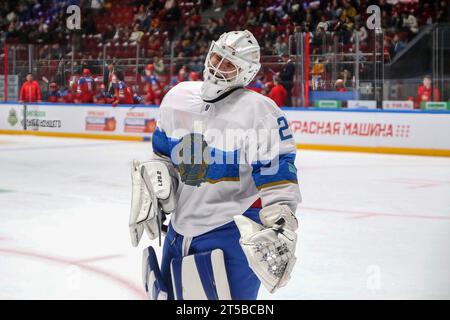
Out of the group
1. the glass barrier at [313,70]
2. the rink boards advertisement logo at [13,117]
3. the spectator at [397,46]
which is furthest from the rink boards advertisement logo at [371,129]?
the rink boards advertisement logo at [13,117]

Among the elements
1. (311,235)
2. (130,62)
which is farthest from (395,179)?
(130,62)

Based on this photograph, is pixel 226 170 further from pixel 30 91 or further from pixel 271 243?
pixel 30 91

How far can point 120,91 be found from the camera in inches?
584

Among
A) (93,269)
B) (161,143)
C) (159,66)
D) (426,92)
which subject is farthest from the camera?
(159,66)

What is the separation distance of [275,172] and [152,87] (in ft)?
39.4

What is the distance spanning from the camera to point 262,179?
7.47 ft

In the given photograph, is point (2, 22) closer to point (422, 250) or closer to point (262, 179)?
point (422, 250)

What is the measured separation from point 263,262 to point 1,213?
4.56 m

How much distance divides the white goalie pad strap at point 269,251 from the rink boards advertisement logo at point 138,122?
12262mm

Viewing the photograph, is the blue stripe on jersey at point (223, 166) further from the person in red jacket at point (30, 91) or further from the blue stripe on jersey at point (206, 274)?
the person in red jacket at point (30, 91)

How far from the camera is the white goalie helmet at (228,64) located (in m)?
2.37

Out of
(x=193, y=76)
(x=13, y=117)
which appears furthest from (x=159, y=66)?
(x=13, y=117)

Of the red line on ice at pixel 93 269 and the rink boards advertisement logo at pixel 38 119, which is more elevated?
the rink boards advertisement logo at pixel 38 119

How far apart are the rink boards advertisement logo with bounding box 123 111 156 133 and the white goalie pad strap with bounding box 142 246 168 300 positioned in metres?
12.0
